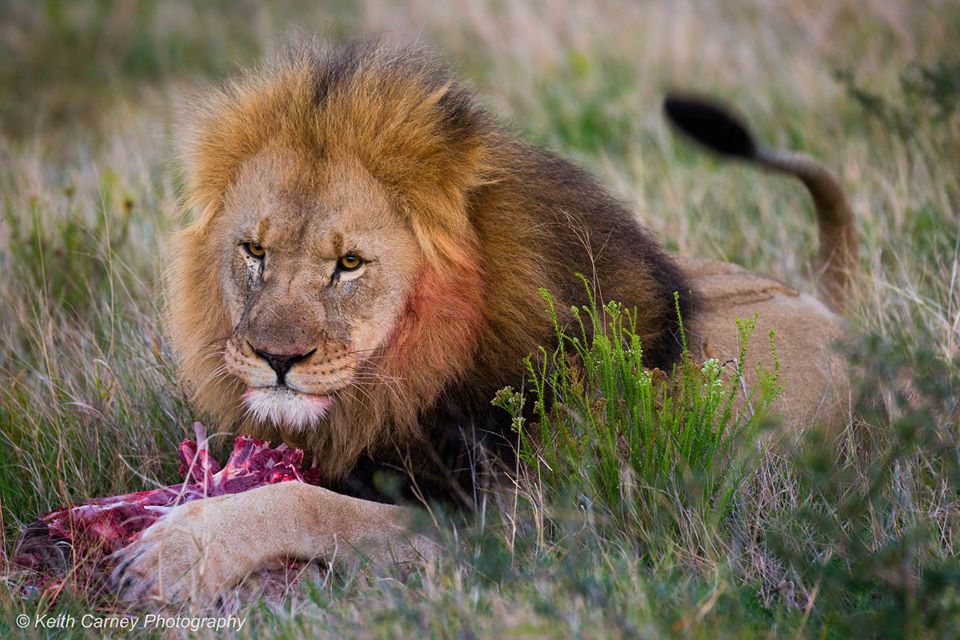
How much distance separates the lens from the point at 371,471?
343cm

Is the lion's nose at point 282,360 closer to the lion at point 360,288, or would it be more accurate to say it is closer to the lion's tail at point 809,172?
the lion at point 360,288

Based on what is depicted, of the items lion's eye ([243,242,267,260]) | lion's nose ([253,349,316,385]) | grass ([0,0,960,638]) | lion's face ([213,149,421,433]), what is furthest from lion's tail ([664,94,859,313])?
lion's nose ([253,349,316,385])

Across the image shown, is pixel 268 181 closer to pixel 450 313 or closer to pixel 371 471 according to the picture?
pixel 450 313

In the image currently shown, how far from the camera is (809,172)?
15.6 feet

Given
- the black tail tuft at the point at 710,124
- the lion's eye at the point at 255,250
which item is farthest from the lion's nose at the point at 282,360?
the black tail tuft at the point at 710,124

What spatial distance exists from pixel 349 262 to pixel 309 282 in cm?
13

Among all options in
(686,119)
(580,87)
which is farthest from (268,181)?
(580,87)

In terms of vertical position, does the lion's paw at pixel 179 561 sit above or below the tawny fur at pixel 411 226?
below

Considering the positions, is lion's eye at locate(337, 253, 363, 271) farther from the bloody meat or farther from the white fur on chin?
the bloody meat

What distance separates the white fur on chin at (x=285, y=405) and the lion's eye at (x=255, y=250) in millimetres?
388

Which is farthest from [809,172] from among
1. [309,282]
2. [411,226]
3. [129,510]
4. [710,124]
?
[129,510]

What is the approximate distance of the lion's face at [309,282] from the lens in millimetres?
3123

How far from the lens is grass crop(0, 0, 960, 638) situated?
8.87ft

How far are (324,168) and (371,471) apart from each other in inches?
35.6
